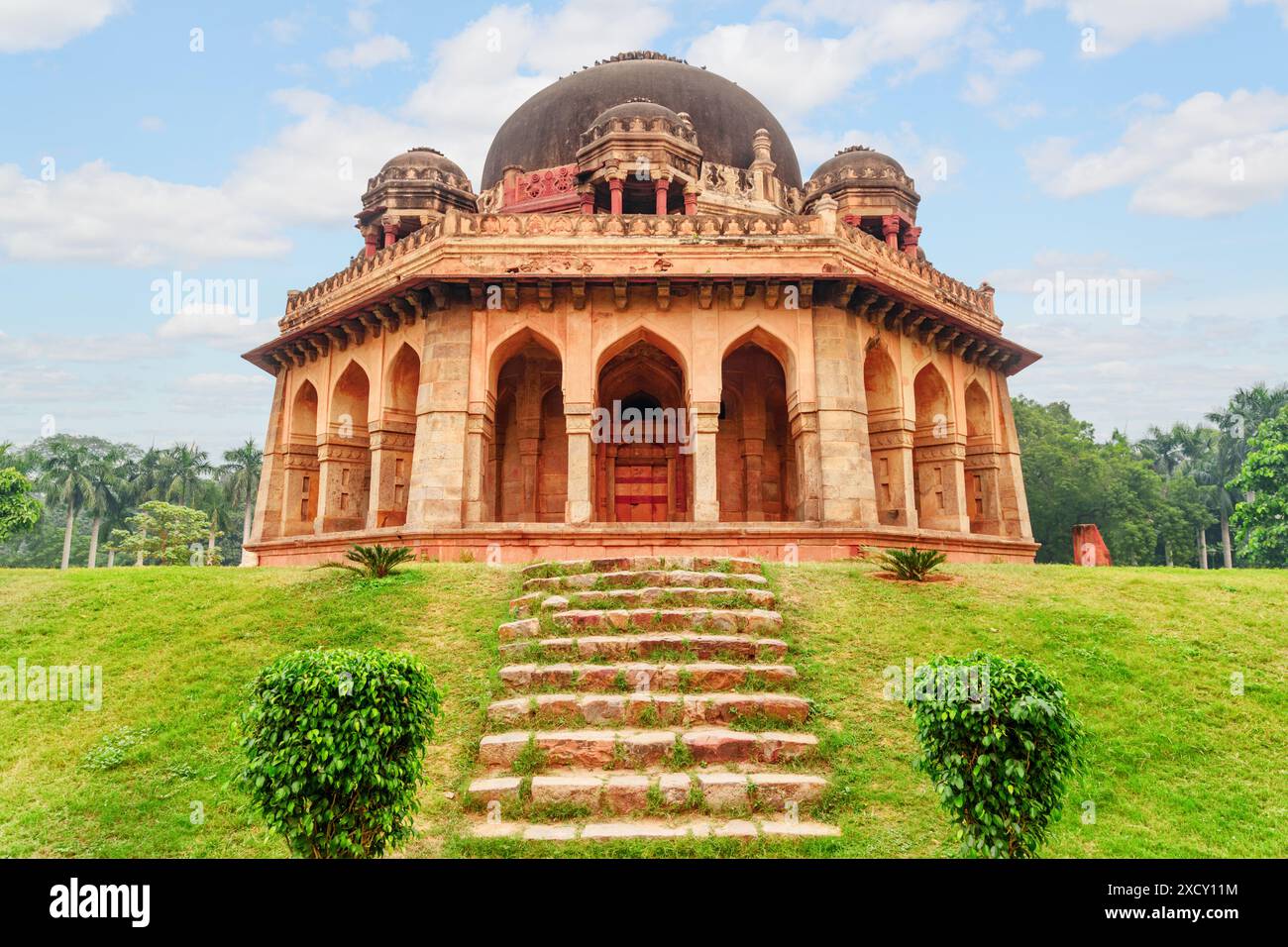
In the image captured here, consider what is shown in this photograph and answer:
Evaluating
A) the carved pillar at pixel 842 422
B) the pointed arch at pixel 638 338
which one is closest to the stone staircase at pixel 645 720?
the carved pillar at pixel 842 422

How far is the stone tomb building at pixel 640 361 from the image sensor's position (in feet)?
50.8

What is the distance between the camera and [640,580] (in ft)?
30.9

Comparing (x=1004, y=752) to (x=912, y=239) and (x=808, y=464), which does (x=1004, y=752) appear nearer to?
(x=808, y=464)

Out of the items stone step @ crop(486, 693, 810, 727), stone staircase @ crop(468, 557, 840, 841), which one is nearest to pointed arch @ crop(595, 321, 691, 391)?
stone staircase @ crop(468, 557, 840, 841)

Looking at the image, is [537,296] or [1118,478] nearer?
[537,296]

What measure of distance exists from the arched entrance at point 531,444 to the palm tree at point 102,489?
3702cm

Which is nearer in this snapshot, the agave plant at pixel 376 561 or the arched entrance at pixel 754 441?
the agave plant at pixel 376 561

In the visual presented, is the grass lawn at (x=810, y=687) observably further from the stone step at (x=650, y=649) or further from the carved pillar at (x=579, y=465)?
the carved pillar at (x=579, y=465)

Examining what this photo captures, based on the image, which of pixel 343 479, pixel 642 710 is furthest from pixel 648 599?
pixel 343 479

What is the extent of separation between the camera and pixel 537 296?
16047 millimetres
